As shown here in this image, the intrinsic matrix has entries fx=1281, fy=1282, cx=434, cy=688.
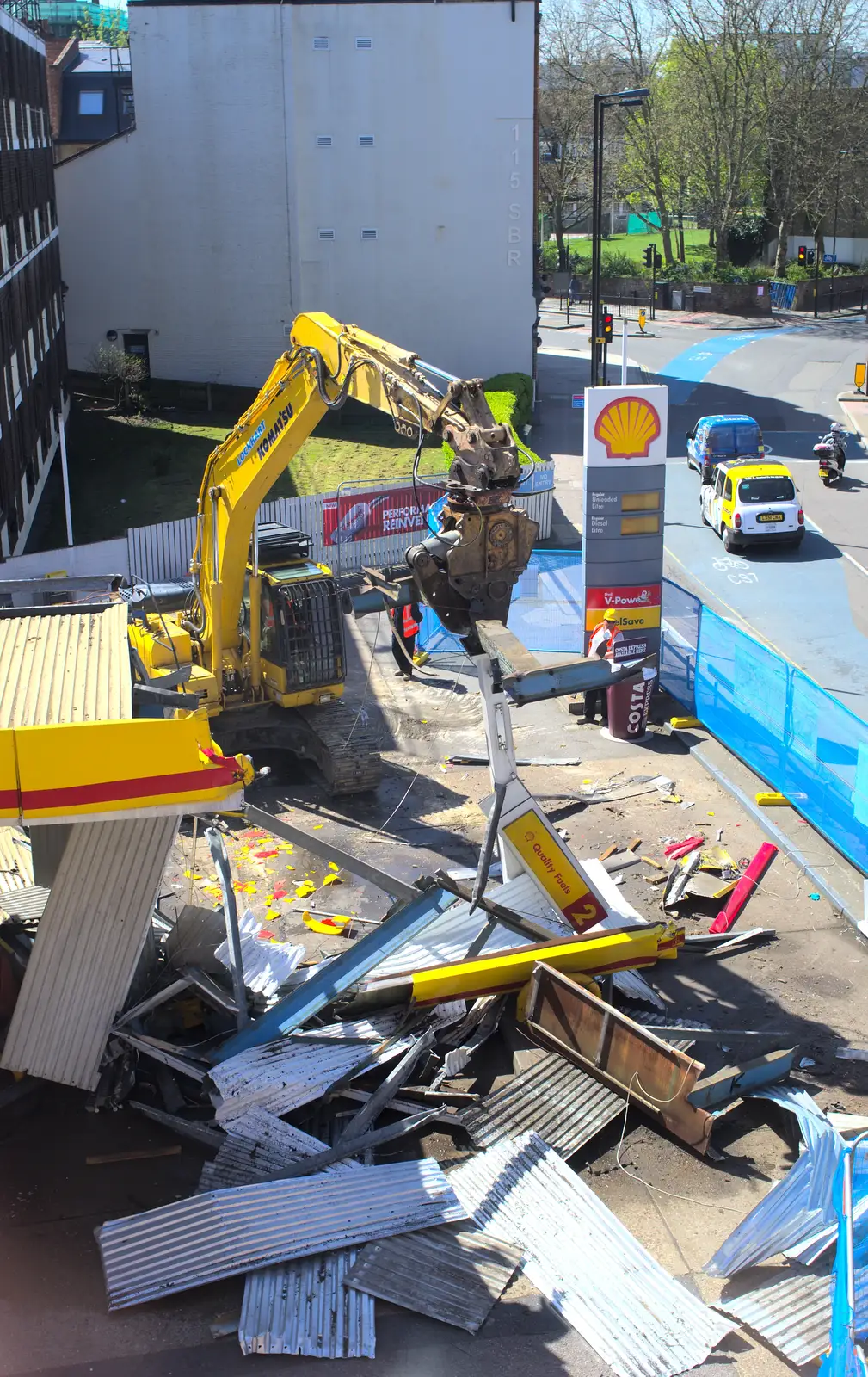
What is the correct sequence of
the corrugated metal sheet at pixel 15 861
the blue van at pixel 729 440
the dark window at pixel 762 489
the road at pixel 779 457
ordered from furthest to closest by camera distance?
the blue van at pixel 729 440 → the dark window at pixel 762 489 → the road at pixel 779 457 → the corrugated metal sheet at pixel 15 861

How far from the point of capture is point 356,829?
14812 mm

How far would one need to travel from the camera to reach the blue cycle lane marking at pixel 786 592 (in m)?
19.6

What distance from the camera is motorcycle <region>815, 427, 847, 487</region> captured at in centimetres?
3119

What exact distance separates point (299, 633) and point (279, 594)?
20.9 inches

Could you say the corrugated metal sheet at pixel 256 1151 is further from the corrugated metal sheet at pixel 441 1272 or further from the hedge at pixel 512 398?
the hedge at pixel 512 398

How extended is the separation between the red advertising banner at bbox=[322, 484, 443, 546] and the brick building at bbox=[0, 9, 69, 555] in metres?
5.68

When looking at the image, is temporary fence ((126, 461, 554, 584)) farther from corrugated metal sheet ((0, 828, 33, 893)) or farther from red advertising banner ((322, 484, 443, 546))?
corrugated metal sheet ((0, 828, 33, 893))

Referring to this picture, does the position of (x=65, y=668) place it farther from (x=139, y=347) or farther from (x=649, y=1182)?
(x=139, y=347)

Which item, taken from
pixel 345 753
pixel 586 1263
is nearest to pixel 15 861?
pixel 345 753

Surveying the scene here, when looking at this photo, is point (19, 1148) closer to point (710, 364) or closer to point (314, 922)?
point (314, 922)

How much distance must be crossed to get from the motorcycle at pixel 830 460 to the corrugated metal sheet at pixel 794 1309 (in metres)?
26.1

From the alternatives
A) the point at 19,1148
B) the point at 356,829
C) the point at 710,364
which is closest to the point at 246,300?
the point at 710,364

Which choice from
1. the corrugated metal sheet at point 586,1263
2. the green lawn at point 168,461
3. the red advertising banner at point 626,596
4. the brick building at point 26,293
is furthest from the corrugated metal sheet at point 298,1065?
the green lawn at point 168,461

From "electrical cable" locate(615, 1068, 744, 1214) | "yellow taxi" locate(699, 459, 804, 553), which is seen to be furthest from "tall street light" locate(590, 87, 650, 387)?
"electrical cable" locate(615, 1068, 744, 1214)
